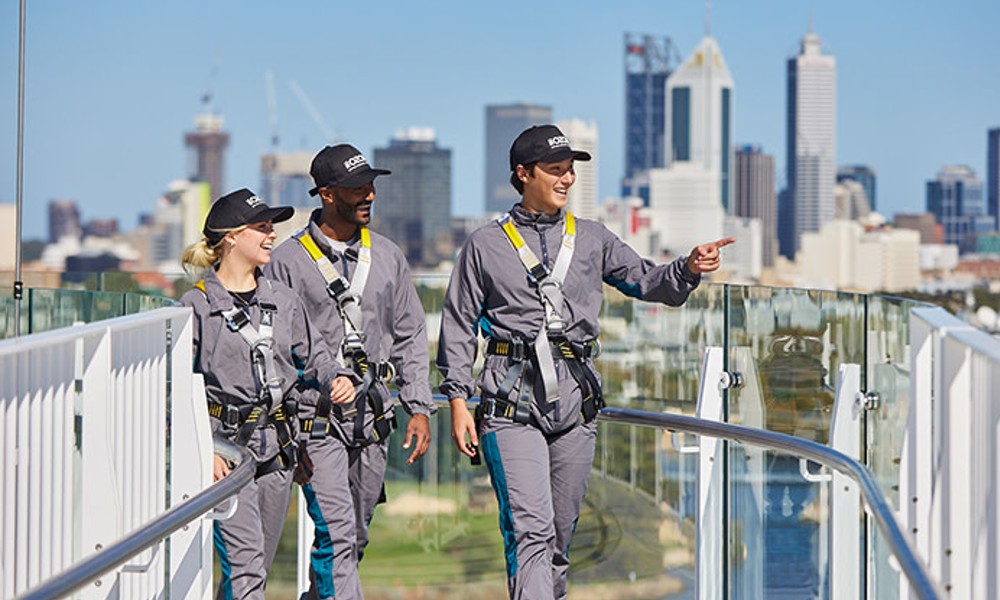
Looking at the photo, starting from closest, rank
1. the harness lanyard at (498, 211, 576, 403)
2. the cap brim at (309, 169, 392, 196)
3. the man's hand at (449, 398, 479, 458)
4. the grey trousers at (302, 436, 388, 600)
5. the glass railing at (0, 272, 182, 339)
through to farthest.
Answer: the harness lanyard at (498, 211, 576, 403), the man's hand at (449, 398, 479, 458), the grey trousers at (302, 436, 388, 600), the cap brim at (309, 169, 392, 196), the glass railing at (0, 272, 182, 339)

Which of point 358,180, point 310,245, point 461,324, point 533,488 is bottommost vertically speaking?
point 533,488

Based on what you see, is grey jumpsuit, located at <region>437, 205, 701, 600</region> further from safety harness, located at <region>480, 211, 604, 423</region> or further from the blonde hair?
the blonde hair

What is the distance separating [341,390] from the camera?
6.09 m

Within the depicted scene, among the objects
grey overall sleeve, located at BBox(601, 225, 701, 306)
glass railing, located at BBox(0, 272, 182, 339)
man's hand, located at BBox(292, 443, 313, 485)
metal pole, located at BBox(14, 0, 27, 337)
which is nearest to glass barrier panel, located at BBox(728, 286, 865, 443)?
grey overall sleeve, located at BBox(601, 225, 701, 306)

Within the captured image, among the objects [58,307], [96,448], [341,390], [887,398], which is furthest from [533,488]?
[58,307]

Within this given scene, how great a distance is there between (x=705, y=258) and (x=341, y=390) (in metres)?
1.16

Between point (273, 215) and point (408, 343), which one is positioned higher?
point (273, 215)

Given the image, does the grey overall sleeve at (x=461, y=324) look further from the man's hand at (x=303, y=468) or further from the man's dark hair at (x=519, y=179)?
the man's hand at (x=303, y=468)

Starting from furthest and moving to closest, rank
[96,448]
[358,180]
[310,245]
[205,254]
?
[310,245], [358,180], [205,254], [96,448]

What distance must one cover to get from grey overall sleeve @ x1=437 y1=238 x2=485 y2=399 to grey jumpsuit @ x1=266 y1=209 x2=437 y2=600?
0.96 ft

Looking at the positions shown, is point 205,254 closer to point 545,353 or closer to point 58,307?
point 545,353

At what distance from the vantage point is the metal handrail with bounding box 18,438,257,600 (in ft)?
11.2

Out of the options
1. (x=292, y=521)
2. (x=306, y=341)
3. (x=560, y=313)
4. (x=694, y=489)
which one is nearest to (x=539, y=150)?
(x=560, y=313)

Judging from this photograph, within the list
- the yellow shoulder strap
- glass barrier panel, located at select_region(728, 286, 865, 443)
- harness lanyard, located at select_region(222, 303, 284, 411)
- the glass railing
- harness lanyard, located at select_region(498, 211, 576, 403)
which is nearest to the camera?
harness lanyard, located at select_region(222, 303, 284, 411)
